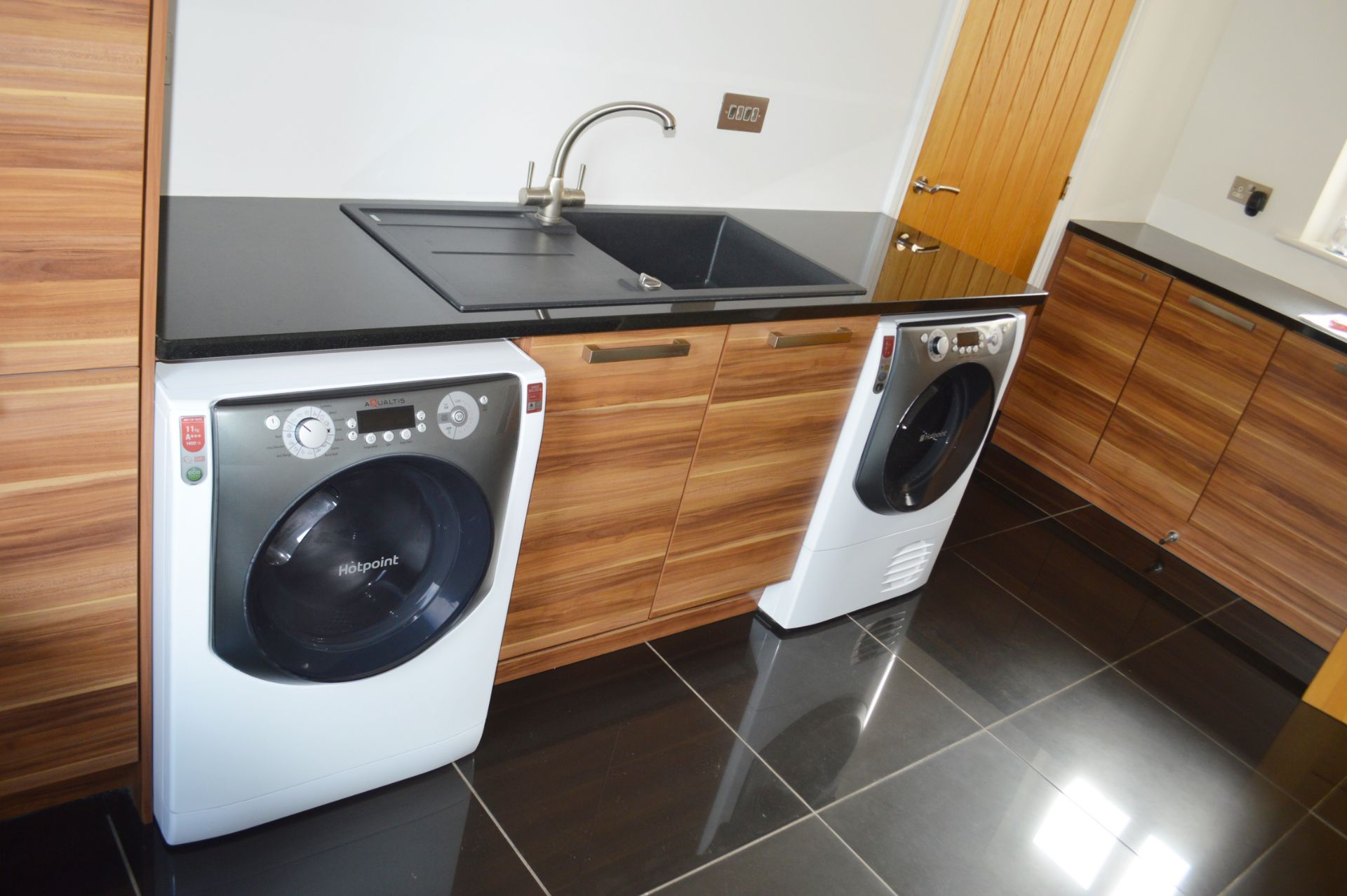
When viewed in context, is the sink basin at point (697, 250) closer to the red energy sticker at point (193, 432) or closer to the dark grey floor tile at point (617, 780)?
the dark grey floor tile at point (617, 780)

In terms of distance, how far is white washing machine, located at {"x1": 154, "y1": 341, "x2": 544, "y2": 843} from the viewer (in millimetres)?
1314

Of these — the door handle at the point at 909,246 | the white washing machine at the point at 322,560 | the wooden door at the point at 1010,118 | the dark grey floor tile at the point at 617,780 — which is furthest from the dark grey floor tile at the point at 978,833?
the wooden door at the point at 1010,118

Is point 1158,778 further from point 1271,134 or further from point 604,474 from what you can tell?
point 1271,134

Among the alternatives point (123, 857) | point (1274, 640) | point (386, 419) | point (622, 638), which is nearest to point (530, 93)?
point (386, 419)

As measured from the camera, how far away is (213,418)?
1.27 meters

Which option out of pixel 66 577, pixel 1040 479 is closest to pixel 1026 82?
pixel 1040 479

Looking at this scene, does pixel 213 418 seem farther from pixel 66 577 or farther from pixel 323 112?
pixel 323 112

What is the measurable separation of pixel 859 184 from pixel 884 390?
92 cm

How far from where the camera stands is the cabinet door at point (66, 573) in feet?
4.11

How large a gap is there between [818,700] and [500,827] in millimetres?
844

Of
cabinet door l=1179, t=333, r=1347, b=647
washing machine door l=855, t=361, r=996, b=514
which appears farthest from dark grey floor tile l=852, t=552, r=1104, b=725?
cabinet door l=1179, t=333, r=1347, b=647

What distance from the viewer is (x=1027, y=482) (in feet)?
12.2

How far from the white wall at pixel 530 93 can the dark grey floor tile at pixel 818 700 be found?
1108 millimetres

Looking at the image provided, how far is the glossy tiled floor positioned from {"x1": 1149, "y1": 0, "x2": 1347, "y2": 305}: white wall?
1430 millimetres
